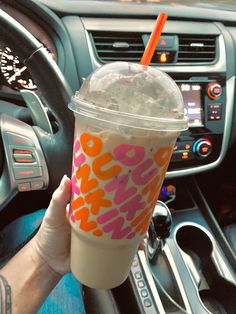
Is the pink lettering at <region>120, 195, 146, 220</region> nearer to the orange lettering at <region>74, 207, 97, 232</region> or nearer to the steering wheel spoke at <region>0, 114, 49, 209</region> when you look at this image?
the orange lettering at <region>74, 207, 97, 232</region>

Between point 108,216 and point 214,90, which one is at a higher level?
point 108,216

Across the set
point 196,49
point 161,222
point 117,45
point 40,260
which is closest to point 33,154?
point 40,260

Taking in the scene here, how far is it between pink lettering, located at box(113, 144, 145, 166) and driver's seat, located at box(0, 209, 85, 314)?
0.56m

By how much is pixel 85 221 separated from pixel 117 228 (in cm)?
5

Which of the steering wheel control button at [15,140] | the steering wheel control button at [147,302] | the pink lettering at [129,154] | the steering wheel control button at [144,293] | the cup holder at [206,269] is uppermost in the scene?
the pink lettering at [129,154]

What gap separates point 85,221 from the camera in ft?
2.17

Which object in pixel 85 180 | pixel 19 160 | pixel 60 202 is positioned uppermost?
pixel 85 180

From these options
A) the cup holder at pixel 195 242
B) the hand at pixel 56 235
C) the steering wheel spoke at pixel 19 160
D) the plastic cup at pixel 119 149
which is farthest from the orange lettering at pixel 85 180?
the cup holder at pixel 195 242

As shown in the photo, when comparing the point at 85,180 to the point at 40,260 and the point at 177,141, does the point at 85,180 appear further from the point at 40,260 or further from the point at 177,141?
the point at 177,141

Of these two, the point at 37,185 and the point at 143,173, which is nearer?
the point at 143,173

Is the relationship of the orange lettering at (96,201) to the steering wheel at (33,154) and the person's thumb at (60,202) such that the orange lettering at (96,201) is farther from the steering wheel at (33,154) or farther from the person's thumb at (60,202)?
the steering wheel at (33,154)

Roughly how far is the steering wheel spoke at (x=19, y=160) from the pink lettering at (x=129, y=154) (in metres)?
0.54

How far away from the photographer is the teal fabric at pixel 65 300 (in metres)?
1.02

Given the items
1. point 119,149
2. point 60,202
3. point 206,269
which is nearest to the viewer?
point 119,149
